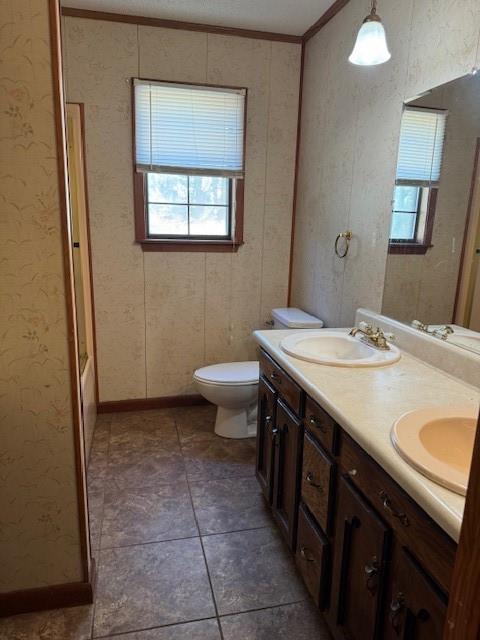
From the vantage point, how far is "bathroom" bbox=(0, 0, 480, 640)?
125 cm

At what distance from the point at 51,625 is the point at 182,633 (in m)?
0.47

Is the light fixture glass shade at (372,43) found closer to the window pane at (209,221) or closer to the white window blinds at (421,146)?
the white window blinds at (421,146)

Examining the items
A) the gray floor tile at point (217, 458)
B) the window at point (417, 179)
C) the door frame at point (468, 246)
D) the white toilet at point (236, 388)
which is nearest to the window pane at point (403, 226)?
the window at point (417, 179)

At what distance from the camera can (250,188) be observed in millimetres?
3125

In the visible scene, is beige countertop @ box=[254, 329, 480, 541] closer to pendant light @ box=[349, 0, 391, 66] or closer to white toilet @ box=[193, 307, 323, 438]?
white toilet @ box=[193, 307, 323, 438]

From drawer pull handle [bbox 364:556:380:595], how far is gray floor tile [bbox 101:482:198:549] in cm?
108

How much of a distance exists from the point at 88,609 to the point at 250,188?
2.55m

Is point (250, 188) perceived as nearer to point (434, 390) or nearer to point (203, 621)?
point (434, 390)

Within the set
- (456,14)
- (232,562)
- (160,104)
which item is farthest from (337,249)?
(232,562)

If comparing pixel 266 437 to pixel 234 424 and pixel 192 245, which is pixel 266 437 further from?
pixel 192 245

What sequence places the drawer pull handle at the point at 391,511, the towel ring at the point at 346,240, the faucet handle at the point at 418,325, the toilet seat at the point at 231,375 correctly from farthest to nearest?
1. the toilet seat at the point at 231,375
2. the towel ring at the point at 346,240
3. the faucet handle at the point at 418,325
4. the drawer pull handle at the point at 391,511

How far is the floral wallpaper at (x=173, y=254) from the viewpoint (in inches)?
109

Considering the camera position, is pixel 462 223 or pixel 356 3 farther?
pixel 356 3

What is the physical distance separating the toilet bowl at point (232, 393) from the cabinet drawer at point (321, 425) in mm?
1127
